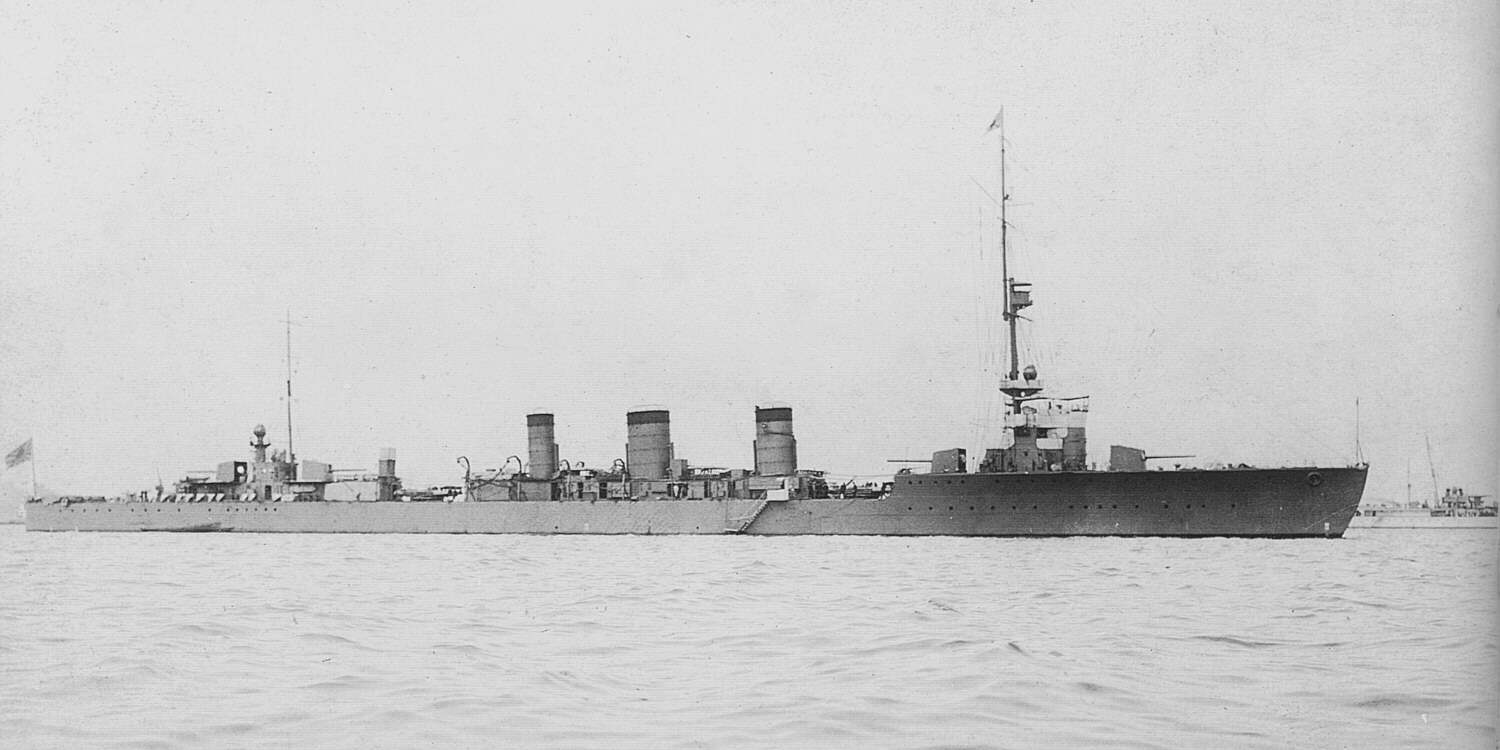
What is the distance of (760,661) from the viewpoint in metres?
8.12

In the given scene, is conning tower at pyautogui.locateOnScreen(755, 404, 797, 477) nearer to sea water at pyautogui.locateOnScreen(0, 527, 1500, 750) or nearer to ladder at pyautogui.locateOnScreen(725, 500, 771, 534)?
ladder at pyautogui.locateOnScreen(725, 500, 771, 534)

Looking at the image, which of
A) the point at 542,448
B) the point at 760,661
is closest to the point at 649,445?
the point at 542,448

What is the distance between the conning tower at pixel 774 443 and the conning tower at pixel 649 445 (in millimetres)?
2728

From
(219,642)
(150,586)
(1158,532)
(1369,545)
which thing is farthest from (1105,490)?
(219,642)

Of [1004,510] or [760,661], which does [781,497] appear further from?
[760,661]

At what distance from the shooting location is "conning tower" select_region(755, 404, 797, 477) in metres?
32.0

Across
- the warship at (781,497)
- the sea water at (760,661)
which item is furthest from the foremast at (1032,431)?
the sea water at (760,661)

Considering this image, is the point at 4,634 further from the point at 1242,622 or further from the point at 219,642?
the point at 1242,622

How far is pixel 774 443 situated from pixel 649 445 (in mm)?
3602

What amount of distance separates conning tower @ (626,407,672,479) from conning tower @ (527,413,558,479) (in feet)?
8.86

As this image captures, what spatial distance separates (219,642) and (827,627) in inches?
175

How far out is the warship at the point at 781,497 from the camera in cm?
2562

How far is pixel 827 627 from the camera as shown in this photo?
9.78 metres

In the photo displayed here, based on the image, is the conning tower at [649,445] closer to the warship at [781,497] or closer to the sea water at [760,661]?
the warship at [781,497]
